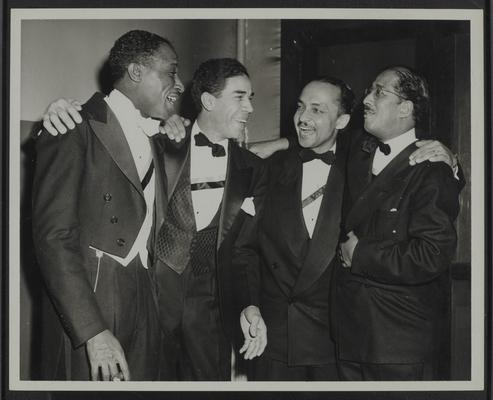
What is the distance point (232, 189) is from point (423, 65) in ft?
2.47

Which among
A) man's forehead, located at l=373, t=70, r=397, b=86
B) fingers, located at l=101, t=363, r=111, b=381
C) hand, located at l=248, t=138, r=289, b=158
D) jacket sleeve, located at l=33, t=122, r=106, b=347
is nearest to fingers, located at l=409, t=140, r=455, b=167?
man's forehead, located at l=373, t=70, r=397, b=86

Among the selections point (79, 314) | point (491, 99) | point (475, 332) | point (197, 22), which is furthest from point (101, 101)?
point (475, 332)

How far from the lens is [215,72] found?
2.38 meters

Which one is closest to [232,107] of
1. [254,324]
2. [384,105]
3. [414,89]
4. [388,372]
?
[384,105]

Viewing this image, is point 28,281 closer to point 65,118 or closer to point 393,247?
point 65,118

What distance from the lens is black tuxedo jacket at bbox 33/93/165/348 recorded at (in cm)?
227

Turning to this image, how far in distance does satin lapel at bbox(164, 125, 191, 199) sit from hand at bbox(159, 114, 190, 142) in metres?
0.02

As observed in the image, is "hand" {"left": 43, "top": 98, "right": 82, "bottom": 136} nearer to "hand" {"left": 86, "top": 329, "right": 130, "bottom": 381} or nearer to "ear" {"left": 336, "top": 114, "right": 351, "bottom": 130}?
"hand" {"left": 86, "top": 329, "right": 130, "bottom": 381}

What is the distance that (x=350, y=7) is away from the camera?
7.78ft

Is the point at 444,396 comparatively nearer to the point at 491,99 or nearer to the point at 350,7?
the point at 491,99

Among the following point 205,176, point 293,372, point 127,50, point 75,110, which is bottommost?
point 293,372

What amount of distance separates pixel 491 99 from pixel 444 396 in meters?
0.99

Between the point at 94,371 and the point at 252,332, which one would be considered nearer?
the point at 94,371

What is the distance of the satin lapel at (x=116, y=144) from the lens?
2.30 meters
